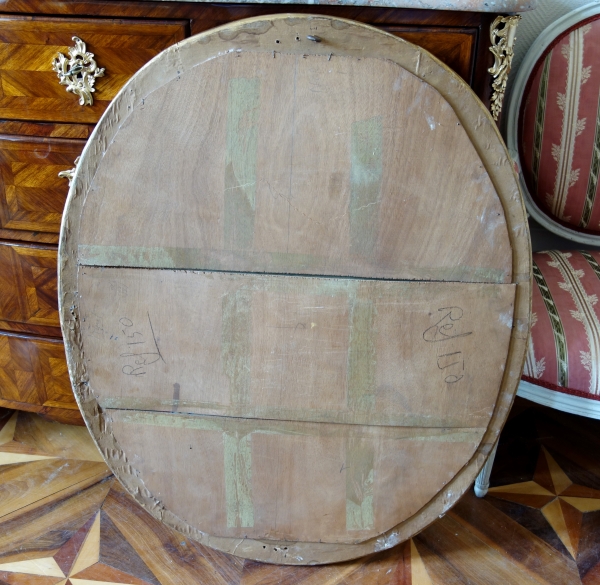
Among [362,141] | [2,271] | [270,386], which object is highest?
[362,141]

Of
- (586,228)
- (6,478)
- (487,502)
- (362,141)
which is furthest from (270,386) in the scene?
(586,228)

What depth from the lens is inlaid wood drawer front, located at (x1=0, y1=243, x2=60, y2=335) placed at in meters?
0.95

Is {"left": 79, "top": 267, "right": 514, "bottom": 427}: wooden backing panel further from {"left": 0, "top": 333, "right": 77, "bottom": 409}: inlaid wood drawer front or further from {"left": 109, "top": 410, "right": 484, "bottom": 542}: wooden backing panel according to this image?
{"left": 0, "top": 333, "right": 77, "bottom": 409}: inlaid wood drawer front

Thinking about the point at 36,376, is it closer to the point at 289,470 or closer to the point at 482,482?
the point at 289,470

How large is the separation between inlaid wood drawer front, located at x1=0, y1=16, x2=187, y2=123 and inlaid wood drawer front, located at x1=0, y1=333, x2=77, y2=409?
385mm

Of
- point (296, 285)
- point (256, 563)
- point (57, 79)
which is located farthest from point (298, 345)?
point (57, 79)

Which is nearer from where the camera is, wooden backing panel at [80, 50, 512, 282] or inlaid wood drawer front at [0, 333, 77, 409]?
wooden backing panel at [80, 50, 512, 282]

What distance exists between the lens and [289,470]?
88 centimetres

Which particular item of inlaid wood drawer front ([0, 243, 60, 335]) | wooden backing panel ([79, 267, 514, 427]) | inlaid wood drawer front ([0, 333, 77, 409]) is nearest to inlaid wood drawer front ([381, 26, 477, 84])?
wooden backing panel ([79, 267, 514, 427])

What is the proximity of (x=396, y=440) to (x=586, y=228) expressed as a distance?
61 cm

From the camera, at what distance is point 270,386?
2.75 feet

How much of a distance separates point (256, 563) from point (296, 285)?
0.47 metres

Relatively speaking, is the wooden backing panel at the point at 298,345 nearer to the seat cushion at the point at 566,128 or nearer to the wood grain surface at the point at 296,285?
the wood grain surface at the point at 296,285

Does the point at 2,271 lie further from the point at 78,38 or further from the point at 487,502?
the point at 487,502
